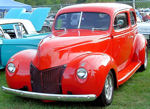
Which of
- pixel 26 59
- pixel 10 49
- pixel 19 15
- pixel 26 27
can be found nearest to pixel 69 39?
pixel 26 59

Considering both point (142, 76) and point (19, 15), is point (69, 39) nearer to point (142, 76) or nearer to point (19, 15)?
point (142, 76)

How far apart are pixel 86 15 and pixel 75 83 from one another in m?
1.89

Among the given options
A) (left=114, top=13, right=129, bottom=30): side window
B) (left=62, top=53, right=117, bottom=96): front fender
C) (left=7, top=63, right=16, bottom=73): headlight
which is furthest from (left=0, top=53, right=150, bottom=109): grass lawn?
(left=114, top=13, right=129, bottom=30): side window

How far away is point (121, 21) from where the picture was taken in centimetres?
550

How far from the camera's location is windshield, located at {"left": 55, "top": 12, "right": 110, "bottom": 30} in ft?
17.4

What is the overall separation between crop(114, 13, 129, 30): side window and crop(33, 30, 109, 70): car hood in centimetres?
74

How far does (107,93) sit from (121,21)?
174 cm

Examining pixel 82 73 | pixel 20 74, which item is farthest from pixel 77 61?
pixel 20 74

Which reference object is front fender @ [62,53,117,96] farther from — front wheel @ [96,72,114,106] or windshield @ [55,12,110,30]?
windshield @ [55,12,110,30]

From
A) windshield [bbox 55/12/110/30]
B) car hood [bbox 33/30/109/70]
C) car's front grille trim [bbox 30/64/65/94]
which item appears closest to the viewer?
car's front grille trim [bbox 30/64/65/94]

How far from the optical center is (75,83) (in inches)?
156

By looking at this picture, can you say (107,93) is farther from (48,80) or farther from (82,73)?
(48,80)

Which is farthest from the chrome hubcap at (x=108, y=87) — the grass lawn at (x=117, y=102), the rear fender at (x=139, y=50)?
the rear fender at (x=139, y=50)

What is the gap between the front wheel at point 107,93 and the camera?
4.20m
